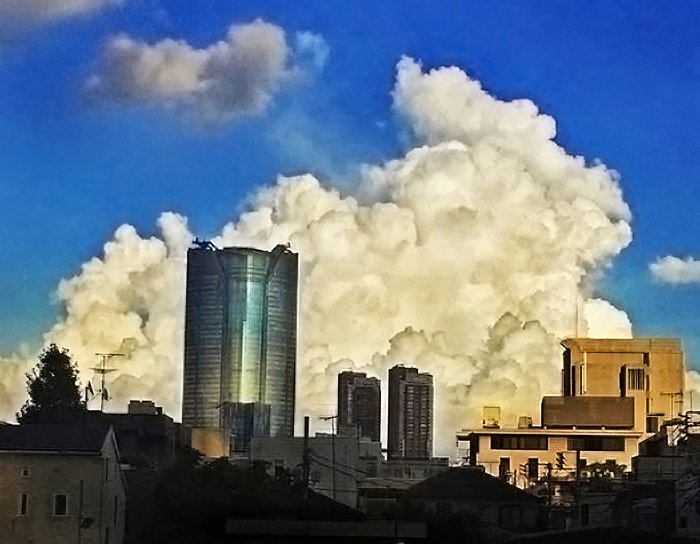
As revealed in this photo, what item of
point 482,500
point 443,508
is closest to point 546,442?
point 482,500

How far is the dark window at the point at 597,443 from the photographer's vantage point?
8625cm

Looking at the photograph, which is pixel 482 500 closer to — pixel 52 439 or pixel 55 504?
pixel 52 439

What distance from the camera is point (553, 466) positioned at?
8162 cm

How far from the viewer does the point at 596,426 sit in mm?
87188

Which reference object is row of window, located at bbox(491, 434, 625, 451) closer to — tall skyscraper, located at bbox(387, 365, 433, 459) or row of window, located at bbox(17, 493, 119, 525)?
tall skyscraper, located at bbox(387, 365, 433, 459)

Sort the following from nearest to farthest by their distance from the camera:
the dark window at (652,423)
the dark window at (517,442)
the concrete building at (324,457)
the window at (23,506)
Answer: the window at (23,506)
the concrete building at (324,457)
the dark window at (517,442)
the dark window at (652,423)

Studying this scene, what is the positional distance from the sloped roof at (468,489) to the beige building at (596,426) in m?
16.5

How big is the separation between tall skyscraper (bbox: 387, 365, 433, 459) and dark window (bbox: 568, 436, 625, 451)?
120 feet

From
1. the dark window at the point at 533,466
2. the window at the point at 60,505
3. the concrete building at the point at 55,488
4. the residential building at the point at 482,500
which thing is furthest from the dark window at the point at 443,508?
the dark window at the point at 533,466

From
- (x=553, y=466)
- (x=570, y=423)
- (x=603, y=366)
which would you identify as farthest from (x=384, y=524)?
(x=603, y=366)

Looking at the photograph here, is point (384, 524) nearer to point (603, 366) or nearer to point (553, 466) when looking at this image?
point (553, 466)

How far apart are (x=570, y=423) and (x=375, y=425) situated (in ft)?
139

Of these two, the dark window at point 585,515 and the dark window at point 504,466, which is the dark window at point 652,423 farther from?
the dark window at point 585,515

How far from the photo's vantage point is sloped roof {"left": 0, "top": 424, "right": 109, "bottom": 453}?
143 feet
